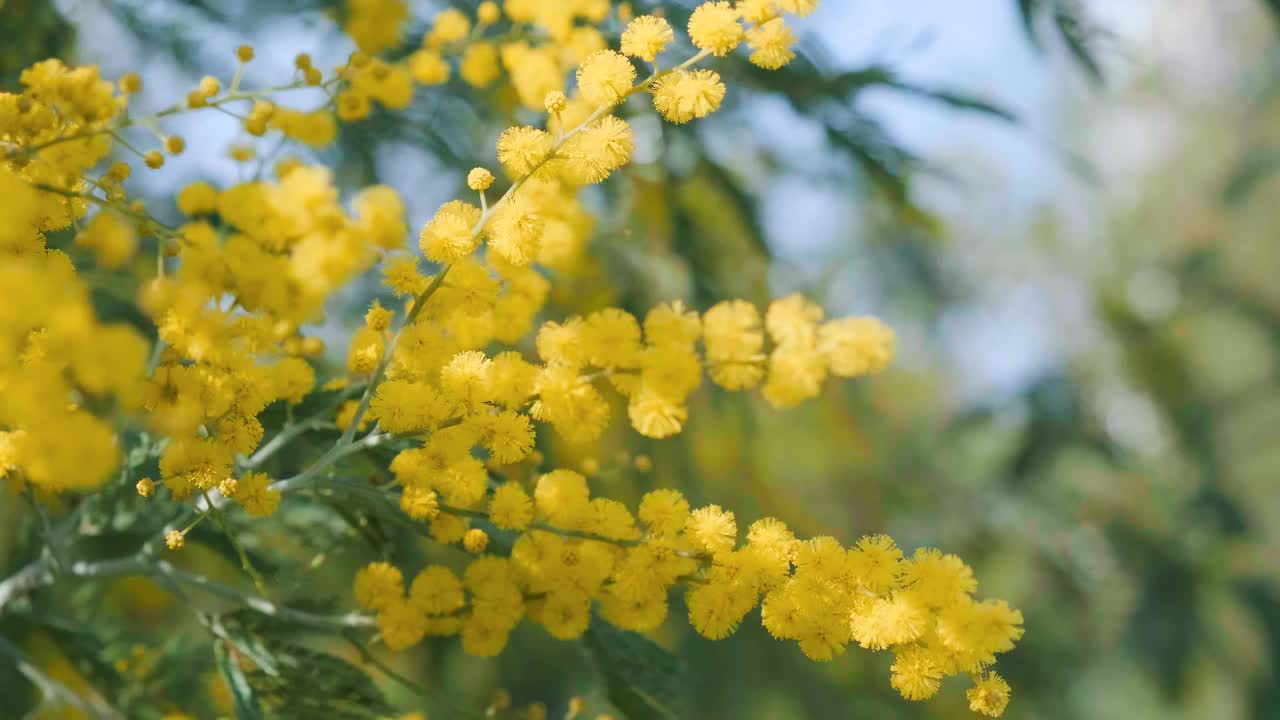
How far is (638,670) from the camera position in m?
1.33

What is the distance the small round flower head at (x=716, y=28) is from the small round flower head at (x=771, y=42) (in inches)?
1.6

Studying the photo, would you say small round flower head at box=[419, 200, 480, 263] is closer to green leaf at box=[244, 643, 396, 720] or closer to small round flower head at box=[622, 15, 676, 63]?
small round flower head at box=[622, 15, 676, 63]

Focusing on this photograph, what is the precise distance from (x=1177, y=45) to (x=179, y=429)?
1549 centimetres

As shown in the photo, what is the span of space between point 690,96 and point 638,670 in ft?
2.50

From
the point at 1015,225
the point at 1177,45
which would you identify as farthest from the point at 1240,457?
the point at 1015,225

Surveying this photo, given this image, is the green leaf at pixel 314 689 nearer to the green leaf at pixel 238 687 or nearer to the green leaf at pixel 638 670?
the green leaf at pixel 238 687

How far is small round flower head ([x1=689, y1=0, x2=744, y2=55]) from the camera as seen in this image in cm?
109

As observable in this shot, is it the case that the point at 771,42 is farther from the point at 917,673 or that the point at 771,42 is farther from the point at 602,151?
the point at 917,673

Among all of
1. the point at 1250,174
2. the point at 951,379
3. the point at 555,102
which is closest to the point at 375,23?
the point at 555,102

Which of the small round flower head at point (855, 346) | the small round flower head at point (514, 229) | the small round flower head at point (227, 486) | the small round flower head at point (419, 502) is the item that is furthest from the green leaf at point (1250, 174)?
the small round flower head at point (227, 486)

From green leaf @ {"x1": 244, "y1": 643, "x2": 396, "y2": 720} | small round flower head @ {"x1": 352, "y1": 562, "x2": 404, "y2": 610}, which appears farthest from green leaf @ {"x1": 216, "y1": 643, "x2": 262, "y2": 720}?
small round flower head @ {"x1": 352, "y1": 562, "x2": 404, "y2": 610}

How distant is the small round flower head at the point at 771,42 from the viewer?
1134mm

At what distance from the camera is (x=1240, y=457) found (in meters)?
9.76

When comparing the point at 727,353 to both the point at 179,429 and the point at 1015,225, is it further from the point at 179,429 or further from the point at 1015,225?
the point at 1015,225
